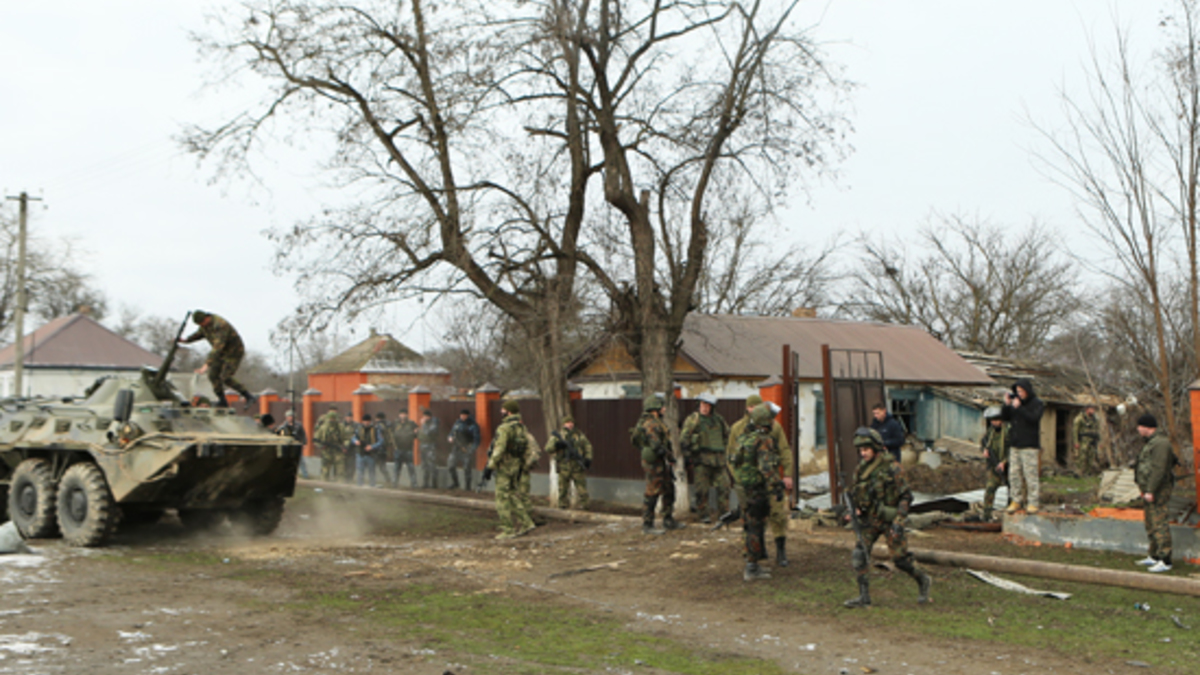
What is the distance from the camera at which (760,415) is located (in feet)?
31.9

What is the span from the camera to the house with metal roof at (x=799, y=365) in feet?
71.5

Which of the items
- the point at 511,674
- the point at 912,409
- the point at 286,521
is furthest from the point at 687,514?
the point at 912,409

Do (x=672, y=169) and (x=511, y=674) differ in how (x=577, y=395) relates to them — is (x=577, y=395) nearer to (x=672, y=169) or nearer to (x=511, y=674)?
(x=672, y=169)

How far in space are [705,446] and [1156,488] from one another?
537 cm

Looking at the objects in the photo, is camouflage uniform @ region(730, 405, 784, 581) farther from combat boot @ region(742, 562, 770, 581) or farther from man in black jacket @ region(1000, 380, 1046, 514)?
man in black jacket @ region(1000, 380, 1046, 514)

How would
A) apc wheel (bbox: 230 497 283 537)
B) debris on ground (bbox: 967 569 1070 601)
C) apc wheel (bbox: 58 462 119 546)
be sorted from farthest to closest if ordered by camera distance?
apc wheel (bbox: 230 497 283 537) < apc wheel (bbox: 58 462 119 546) < debris on ground (bbox: 967 569 1070 601)

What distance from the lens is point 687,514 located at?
1427 cm

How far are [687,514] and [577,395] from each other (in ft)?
17.7

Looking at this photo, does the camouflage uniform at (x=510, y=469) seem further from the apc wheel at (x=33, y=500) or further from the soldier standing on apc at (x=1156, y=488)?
the soldier standing on apc at (x=1156, y=488)

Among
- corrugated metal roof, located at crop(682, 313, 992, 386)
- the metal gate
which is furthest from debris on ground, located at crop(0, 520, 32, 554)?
corrugated metal roof, located at crop(682, 313, 992, 386)

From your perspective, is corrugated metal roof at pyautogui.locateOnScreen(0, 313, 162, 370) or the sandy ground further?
corrugated metal roof at pyautogui.locateOnScreen(0, 313, 162, 370)

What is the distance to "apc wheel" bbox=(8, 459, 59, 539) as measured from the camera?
12.4 metres

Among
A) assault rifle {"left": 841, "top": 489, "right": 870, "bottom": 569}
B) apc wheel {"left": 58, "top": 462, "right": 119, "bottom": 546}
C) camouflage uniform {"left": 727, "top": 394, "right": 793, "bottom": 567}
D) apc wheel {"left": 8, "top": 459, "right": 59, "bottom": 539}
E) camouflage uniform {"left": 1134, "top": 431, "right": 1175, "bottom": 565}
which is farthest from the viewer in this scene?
apc wheel {"left": 8, "top": 459, "right": 59, "bottom": 539}

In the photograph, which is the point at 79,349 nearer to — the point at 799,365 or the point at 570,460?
the point at 799,365
